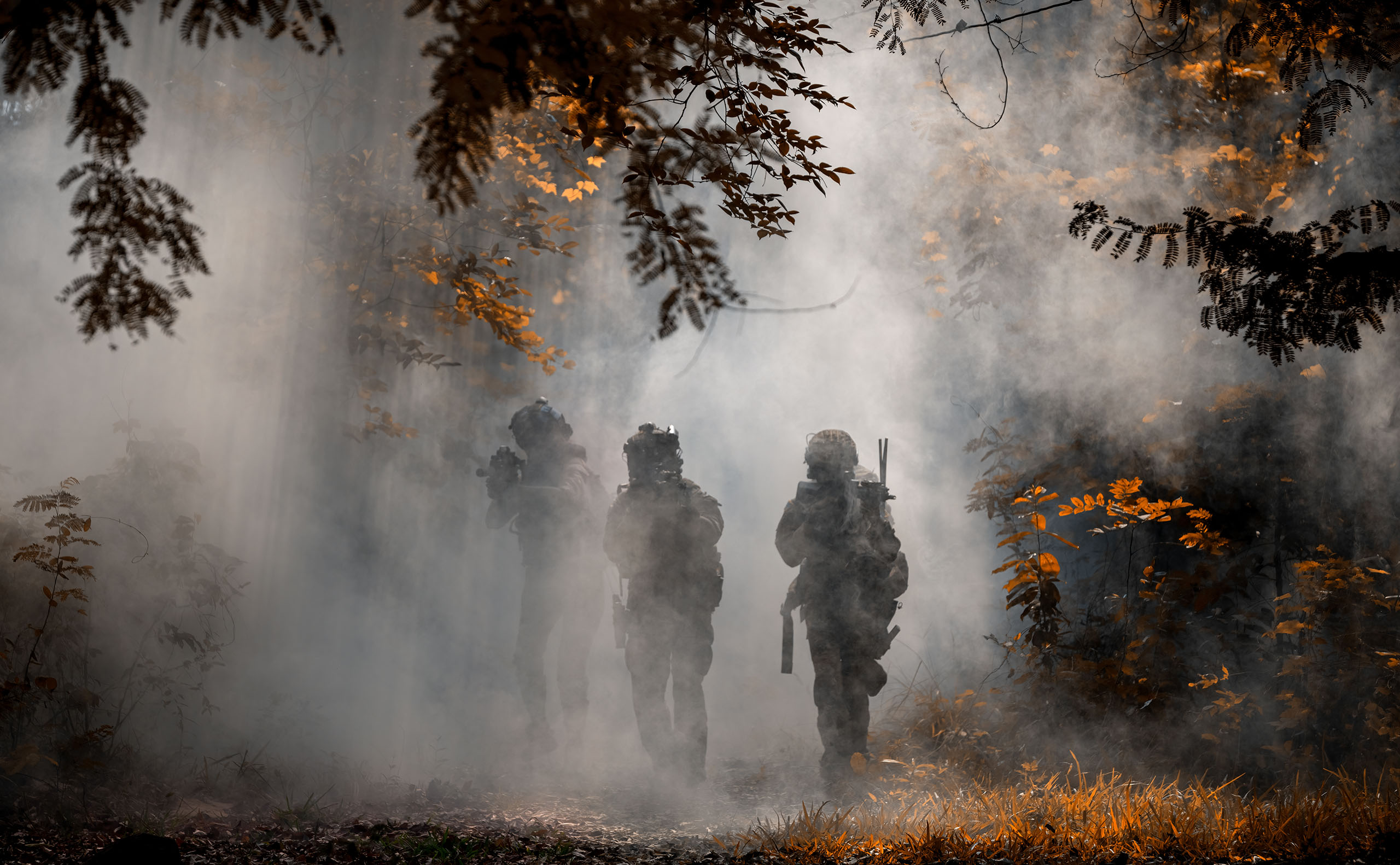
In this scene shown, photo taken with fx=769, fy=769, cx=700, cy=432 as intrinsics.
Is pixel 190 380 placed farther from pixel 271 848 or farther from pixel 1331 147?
pixel 1331 147

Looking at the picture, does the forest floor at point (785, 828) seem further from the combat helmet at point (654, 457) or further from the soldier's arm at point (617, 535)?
the combat helmet at point (654, 457)

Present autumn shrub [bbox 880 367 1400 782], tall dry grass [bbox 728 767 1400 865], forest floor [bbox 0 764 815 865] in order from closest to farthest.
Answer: tall dry grass [bbox 728 767 1400 865] → forest floor [bbox 0 764 815 865] → autumn shrub [bbox 880 367 1400 782]

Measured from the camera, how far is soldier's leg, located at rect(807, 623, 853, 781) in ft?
18.9

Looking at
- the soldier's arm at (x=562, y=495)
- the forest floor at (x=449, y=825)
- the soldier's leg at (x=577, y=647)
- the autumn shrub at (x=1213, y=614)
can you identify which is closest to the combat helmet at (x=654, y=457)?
the soldier's arm at (x=562, y=495)

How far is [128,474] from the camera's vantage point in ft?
21.0

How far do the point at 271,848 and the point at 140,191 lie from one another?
11.7ft

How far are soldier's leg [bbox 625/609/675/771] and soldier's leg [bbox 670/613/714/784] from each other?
9cm

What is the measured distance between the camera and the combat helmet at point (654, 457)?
20.9 ft

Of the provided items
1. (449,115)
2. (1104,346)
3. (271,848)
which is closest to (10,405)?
(271,848)

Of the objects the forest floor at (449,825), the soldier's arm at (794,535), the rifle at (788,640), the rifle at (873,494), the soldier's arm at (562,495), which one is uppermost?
the soldier's arm at (562,495)

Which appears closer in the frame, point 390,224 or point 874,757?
point 874,757

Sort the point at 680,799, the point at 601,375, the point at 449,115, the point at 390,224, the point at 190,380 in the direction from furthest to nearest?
the point at 601,375 < the point at 190,380 < the point at 390,224 < the point at 680,799 < the point at 449,115

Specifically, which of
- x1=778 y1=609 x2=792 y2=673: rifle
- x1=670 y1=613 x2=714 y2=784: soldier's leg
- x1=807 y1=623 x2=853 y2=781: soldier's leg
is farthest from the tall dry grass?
x1=670 y1=613 x2=714 y2=784: soldier's leg

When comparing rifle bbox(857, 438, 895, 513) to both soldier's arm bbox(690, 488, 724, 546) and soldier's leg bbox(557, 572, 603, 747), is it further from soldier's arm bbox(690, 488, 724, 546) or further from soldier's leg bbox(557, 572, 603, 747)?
soldier's leg bbox(557, 572, 603, 747)
